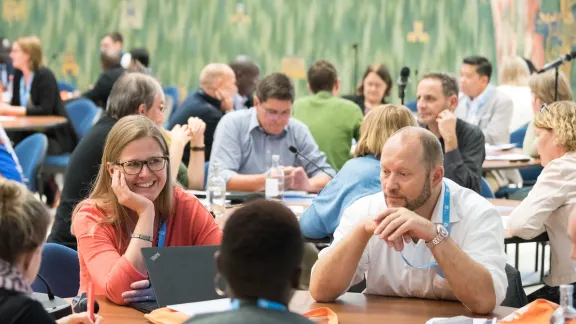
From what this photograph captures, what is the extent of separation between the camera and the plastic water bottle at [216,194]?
4645 mm

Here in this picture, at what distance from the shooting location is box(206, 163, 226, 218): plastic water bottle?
464 cm

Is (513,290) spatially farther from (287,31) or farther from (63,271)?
(287,31)

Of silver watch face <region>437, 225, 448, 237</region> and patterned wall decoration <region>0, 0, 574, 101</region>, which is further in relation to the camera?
patterned wall decoration <region>0, 0, 574, 101</region>

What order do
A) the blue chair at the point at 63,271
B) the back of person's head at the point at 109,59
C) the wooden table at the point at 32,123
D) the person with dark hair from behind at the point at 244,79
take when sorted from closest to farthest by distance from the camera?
1. the blue chair at the point at 63,271
2. the wooden table at the point at 32,123
3. the person with dark hair from behind at the point at 244,79
4. the back of person's head at the point at 109,59

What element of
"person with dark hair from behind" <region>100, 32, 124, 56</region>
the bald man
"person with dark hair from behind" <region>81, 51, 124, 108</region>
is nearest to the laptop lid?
the bald man

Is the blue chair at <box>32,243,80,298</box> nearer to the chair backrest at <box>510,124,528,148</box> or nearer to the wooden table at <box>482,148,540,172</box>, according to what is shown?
the wooden table at <box>482,148,540,172</box>

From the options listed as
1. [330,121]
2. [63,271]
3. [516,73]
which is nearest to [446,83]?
[330,121]

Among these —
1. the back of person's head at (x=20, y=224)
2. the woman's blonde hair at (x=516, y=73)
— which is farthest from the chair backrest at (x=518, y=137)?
the back of person's head at (x=20, y=224)

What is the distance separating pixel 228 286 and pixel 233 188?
147 inches

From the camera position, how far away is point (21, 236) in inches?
78.8

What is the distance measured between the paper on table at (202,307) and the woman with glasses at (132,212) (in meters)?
0.28

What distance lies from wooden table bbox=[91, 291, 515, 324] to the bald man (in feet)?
12.1

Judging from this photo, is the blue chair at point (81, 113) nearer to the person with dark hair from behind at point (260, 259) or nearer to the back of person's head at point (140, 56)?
the back of person's head at point (140, 56)

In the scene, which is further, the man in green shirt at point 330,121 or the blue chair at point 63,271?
the man in green shirt at point 330,121
